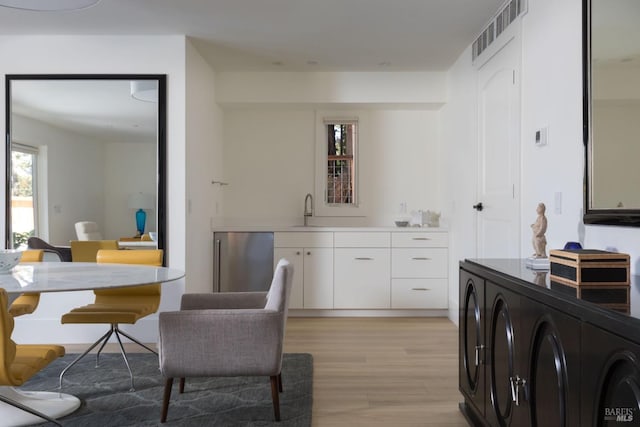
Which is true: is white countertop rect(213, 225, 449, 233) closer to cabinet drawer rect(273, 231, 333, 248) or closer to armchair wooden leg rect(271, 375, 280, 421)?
cabinet drawer rect(273, 231, 333, 248)

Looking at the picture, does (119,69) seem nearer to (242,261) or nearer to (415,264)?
(242,261)

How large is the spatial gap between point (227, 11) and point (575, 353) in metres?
3.12

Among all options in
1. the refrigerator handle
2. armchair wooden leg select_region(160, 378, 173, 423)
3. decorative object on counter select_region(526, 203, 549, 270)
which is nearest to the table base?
armchair wooden leg select_region(160, 378, 173, 423)

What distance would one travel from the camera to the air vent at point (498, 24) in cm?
315

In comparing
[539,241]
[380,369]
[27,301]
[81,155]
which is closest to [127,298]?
[27,301]

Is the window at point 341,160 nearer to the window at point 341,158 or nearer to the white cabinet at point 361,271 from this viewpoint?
the window at point 341,158

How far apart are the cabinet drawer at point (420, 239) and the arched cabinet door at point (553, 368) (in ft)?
10.7

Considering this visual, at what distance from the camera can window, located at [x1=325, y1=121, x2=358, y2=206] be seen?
5562mm

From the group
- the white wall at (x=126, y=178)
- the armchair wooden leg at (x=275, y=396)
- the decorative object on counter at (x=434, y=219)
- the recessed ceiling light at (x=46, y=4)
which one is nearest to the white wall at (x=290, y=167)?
the decorative object on counter at (x=434, y=219)

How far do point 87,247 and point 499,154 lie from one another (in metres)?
3.29

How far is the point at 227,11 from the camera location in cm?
353

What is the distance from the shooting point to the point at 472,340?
2.37 metres

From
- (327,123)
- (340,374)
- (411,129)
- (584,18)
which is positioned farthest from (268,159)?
(584,18)

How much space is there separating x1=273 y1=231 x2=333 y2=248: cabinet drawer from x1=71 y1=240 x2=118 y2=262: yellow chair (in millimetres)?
1561
